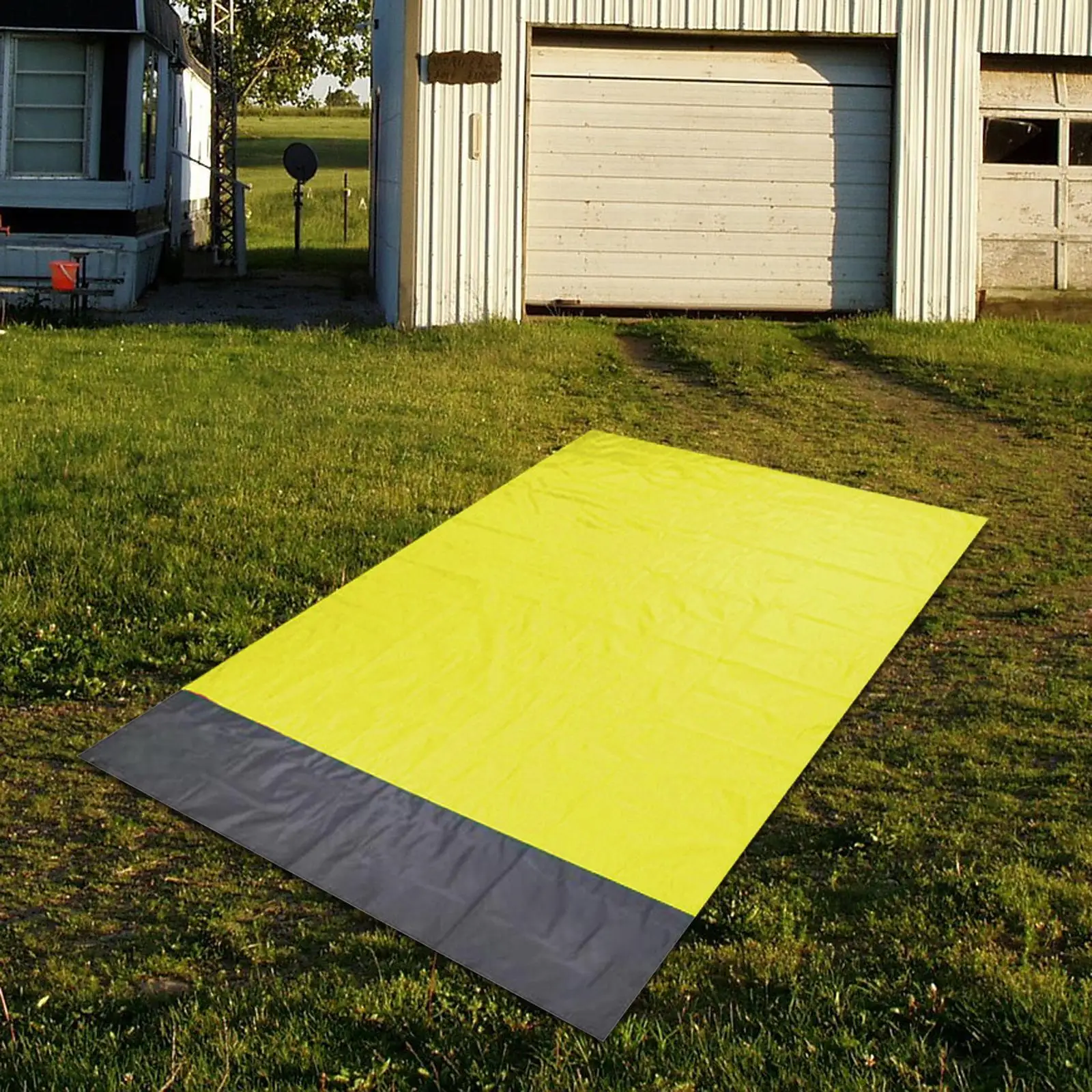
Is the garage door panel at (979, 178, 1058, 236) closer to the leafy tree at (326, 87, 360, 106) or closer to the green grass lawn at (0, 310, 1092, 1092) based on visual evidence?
the green grass lawn at (0, 310, 1092, 1092)

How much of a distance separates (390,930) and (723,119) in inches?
437

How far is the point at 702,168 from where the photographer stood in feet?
45.9

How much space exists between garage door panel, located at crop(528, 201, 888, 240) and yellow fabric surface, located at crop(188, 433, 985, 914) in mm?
5751

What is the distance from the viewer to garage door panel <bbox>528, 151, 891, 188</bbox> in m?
13.9

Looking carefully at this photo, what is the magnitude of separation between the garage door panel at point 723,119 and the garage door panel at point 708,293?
55.9 inches

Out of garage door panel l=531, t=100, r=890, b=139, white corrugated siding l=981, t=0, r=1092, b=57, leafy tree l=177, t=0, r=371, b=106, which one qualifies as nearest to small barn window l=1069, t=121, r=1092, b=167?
white corrugated siding l=981, t=0, r=1092, b=57

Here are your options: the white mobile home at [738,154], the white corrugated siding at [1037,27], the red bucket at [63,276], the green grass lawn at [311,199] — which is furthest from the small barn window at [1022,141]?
the green grass lawn at [311,199]

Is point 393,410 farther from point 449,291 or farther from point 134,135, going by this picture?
point 134,135

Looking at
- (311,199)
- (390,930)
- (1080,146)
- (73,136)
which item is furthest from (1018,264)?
(311,199)

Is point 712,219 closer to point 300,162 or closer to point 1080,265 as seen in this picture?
point 1080,265

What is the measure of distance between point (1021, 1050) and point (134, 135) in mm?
15210

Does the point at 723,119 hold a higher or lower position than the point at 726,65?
lower

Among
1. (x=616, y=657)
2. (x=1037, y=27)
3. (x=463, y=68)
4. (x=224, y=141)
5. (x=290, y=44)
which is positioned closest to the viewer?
(x=616, y=657)

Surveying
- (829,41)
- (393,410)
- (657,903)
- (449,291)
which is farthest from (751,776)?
(829,41)
